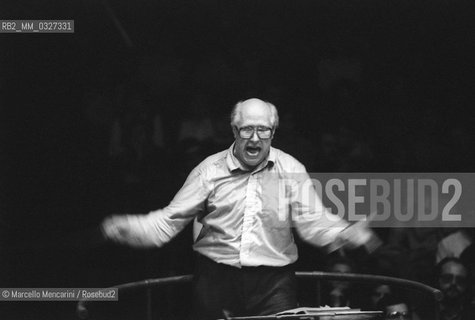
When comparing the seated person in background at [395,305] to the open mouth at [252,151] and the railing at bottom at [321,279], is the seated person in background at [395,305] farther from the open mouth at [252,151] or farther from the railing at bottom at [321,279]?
the open mouth at [252,151]

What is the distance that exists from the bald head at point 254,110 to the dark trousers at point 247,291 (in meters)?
0.86

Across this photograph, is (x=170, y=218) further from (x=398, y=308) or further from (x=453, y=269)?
(x=453, y=269)

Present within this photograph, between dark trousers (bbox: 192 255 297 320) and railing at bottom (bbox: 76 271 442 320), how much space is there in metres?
0.17

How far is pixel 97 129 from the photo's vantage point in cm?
583

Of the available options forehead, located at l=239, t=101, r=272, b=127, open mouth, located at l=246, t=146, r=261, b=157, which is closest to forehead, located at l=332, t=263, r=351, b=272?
open mouth, located at l=246, t=146, r=261, b=157

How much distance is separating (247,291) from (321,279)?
489 millimetres

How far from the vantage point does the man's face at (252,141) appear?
18.3 feet

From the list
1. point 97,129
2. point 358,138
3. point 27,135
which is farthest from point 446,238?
point 27,135

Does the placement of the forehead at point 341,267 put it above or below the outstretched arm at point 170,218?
below

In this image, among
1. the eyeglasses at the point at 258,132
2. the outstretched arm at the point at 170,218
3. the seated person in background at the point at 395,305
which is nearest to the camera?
the eyeglasses at the point at 258,132

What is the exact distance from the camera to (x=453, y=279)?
19.3ft

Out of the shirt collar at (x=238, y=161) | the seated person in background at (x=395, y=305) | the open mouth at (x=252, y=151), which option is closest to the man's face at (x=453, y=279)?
the seated person in background at (x=395, y=305)

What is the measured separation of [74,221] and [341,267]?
5.40 feet

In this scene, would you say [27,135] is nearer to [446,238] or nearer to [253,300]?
[253,300]
